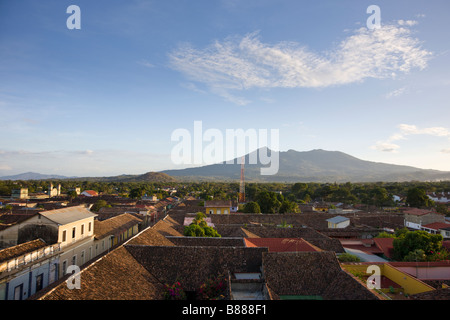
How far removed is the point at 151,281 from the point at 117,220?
15.7 m

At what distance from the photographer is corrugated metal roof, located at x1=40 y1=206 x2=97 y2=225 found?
1497 cm

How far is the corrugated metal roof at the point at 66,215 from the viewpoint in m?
15.0

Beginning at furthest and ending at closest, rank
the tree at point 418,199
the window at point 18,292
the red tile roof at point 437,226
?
1. the tree at point 418,199
2. the red tile roof at point 437,226
3. the window at point 18,292

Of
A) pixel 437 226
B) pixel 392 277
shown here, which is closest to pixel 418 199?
pixel 437 226

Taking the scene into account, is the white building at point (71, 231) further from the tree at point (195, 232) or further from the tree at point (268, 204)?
the tree at point (268, 204)

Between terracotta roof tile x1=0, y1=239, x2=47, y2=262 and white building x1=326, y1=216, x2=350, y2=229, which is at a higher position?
terracotta roof tile x1=0, y1=239, x2=47, y2=262

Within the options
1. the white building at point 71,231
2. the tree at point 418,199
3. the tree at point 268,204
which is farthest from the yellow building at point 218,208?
the tree at point 418,199

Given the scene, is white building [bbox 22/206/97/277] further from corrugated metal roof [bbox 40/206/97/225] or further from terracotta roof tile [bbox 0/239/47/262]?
terracotta roof tile [bbox 0/239/47/262]

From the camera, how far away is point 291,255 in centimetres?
1262

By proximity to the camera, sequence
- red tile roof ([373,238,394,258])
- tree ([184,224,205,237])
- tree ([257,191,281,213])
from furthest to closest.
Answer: tree ([257,191,281,213])
red tile roof ([373,238,394,258])
tree ([184,224,205,237])

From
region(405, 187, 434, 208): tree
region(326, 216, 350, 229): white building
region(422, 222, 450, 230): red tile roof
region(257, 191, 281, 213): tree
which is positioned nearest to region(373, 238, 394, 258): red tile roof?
region(326, 216, 350, 229): white building

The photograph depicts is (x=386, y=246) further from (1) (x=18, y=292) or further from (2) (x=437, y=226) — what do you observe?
(1) (x=18, y=292)

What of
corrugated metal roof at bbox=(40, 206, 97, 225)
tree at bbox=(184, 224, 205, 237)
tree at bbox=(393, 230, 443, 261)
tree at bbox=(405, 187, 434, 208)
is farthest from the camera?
tree at bbox=(405, 187, 434, 208)

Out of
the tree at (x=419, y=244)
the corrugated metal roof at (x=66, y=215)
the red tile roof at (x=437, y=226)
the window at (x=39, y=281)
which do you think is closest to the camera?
the window at (x=39, y=281)
